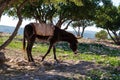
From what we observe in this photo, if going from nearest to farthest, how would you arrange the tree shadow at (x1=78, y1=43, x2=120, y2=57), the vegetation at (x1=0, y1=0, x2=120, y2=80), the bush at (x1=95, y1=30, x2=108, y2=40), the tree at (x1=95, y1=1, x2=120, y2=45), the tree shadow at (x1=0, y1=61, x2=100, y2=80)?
1. the tree shadow at (x1=0, y1=61, x2=100, y2=80)
2. the vegetation at (x1=0, y1=0, x2=120, y2=80)
3. the tree shadow at (x1=78, y1=43, x2=120, y2=57)
4. the tree at (x1=95, y1=1, x2=120, y2=45)
5. the bush at (x1=95, y1=30, x2=108, y2=40)

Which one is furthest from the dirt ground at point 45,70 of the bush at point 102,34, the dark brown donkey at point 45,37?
the bush at point 102,34

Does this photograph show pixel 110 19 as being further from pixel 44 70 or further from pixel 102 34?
pixel 44 70

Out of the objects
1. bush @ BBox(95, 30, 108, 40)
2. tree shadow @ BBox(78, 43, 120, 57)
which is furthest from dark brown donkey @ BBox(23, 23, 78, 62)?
bush @ BBox(95, 30, 108, 40)

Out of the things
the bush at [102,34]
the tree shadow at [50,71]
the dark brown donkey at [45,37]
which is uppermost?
the dark brown donkey at [45,37]

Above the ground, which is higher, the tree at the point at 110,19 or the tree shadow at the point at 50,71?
the tree at the point at 110,19

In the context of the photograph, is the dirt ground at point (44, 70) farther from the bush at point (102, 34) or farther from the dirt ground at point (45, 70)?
the bush at point (102, 34)

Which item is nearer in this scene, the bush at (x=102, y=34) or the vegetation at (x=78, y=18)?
the vegetation at (x=78, y=18)

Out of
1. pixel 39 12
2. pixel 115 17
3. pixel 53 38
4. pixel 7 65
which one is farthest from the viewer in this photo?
pixel 115 17

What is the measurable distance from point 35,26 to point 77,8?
2630cm

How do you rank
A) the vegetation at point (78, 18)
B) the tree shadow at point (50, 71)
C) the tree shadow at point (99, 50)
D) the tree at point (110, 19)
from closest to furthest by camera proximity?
1. the tree shadow at point (50, 71)
2. the vegetation at point (78, 18)
3. the tree shadow at point (99, 50)
4. the tree at point (110, 19)

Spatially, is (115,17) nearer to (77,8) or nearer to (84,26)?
(77,8)

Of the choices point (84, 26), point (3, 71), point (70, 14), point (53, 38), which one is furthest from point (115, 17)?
point (3, 71)

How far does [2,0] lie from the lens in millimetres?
17094

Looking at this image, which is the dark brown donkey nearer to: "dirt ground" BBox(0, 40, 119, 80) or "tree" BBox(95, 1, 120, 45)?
"dirt ground" BBox(0, 40, 119, 80)
